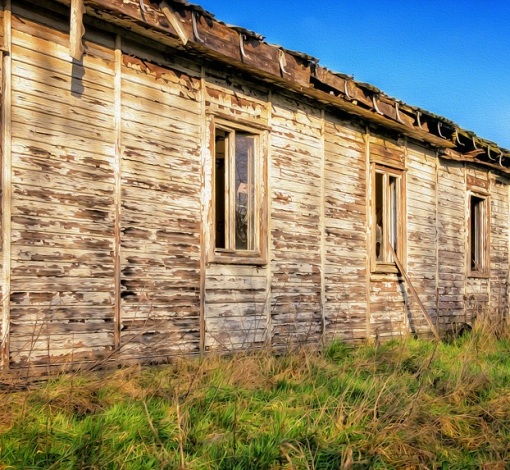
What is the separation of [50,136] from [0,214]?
37.0 inches

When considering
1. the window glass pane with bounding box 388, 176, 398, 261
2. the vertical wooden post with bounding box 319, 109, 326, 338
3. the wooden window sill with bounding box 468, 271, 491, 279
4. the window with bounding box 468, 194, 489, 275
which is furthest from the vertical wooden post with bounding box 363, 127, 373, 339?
the window with bounding box 468, 194, 489, 275

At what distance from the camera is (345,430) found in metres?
5.22

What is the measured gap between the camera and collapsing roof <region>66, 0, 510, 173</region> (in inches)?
275

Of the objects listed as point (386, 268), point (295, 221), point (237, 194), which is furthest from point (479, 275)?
point (237, 194)

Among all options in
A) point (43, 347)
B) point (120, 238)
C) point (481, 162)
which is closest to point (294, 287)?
point (120, 238)

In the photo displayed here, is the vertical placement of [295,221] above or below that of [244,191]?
below

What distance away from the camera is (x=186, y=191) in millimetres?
7867

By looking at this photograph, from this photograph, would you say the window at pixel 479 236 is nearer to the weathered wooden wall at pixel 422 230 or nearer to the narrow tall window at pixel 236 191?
the weathered wooden wall at pixel 422 230

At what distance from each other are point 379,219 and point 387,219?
0.18 m

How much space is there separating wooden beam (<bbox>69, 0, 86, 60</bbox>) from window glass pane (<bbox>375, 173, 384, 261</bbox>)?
6.63m

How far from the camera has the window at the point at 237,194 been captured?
8.52 metres

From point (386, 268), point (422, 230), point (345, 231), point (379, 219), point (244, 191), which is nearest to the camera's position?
point (244, 191)

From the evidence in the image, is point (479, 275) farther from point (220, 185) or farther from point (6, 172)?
Result: point (6, 172)

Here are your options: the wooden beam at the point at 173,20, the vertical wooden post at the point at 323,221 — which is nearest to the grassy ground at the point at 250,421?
the vertical wooden post at the point at 323,221
